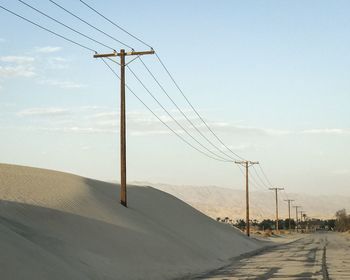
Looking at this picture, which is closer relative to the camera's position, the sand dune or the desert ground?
the sand dune

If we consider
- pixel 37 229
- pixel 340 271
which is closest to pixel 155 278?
pixel 37 229

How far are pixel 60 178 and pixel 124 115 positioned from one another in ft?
29.5

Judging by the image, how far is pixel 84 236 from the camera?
80.9ft

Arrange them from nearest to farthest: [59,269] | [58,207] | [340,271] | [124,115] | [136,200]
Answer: [59,269] < [340,271] < [58,207] < [124,115] < [136,200]

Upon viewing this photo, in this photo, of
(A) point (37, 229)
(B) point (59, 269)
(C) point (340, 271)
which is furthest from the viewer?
(C) point (340, 271)

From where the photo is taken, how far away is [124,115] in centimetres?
3284

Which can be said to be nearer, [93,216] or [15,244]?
[15,244]

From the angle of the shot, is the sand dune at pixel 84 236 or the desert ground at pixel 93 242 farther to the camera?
the desert ground at pixel 93 242

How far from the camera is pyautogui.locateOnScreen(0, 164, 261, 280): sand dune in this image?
18.3 metres

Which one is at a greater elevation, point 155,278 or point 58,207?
point 58,207

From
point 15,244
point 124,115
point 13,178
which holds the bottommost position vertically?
point 15,244

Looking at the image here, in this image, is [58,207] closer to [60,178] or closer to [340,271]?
[60,178]

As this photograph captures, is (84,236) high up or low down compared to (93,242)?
up

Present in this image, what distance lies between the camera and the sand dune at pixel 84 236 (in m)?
18.3
